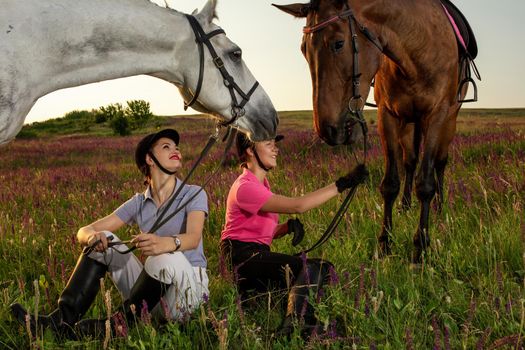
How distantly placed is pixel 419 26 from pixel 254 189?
91.2 inches

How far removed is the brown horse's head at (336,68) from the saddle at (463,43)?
1385mm

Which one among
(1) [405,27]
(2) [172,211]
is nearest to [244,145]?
(2) [172,211]

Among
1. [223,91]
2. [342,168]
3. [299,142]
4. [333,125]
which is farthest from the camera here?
[299,142]

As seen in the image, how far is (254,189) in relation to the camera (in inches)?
151

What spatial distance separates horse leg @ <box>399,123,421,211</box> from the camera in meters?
5.85

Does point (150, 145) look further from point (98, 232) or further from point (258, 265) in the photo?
point (258, 265)

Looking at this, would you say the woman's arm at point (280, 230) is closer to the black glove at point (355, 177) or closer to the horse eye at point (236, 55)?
the black glove at point (355, 177)

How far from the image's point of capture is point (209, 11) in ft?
12.4

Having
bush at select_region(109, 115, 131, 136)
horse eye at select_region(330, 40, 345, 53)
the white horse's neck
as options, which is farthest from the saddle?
bush at select_region(109, 115, 131, 136)

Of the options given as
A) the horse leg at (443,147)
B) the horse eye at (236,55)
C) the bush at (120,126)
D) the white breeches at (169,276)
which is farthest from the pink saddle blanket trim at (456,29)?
Answer: the bush at (120,126)

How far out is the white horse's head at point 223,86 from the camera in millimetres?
3709

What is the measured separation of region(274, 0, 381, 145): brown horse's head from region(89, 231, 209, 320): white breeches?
5.65ft

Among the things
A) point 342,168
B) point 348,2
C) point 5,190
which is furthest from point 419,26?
point 5,190

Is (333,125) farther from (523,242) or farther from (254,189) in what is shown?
(523,242)
